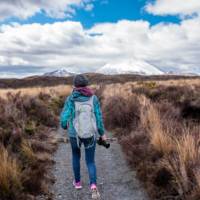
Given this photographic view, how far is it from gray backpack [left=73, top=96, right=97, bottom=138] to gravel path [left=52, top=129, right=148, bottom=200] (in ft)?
3.81

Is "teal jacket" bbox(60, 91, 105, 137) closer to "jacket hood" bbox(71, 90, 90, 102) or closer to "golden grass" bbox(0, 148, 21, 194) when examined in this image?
"jacket hood" bbox(71, 90, 90, 102)

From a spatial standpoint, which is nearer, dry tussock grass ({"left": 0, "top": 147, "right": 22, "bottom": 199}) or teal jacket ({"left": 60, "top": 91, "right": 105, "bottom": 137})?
dry tussock grass ({"left": 0, "top": 147, "right": 22, "bottom": 199})

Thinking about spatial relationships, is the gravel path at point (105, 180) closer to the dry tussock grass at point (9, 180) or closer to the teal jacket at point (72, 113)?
the dry tussock grass at point (9, 180)

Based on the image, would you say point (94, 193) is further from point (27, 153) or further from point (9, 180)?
point (27, 153)

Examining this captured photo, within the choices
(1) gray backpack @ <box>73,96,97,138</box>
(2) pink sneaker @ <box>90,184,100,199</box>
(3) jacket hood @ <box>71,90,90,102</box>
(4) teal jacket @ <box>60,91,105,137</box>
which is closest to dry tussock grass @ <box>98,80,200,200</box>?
(2) pink sneaker @ <box>90,184,100,199</box>

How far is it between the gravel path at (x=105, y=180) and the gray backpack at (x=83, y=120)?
3.81 feet

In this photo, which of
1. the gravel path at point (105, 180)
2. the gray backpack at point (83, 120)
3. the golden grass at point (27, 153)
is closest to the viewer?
the gray backpack at point (83, 120)

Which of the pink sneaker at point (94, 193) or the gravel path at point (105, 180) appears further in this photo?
the gravel path at point (105, 180)

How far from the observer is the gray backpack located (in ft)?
19.3

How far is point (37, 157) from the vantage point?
794 centimetres

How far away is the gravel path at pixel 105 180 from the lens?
617cm

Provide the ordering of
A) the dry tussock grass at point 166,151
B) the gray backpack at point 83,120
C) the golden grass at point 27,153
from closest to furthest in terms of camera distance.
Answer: the dry tussock grass at point 166,151 → the gray backpack at point 83,120 → the golden grass at point 27,153

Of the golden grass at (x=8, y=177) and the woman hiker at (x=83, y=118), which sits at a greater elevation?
the woman hiker at (x=83, y=118)

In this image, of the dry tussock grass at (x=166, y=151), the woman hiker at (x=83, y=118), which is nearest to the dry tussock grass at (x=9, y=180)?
the woman hiker at (x=83, y=118)
